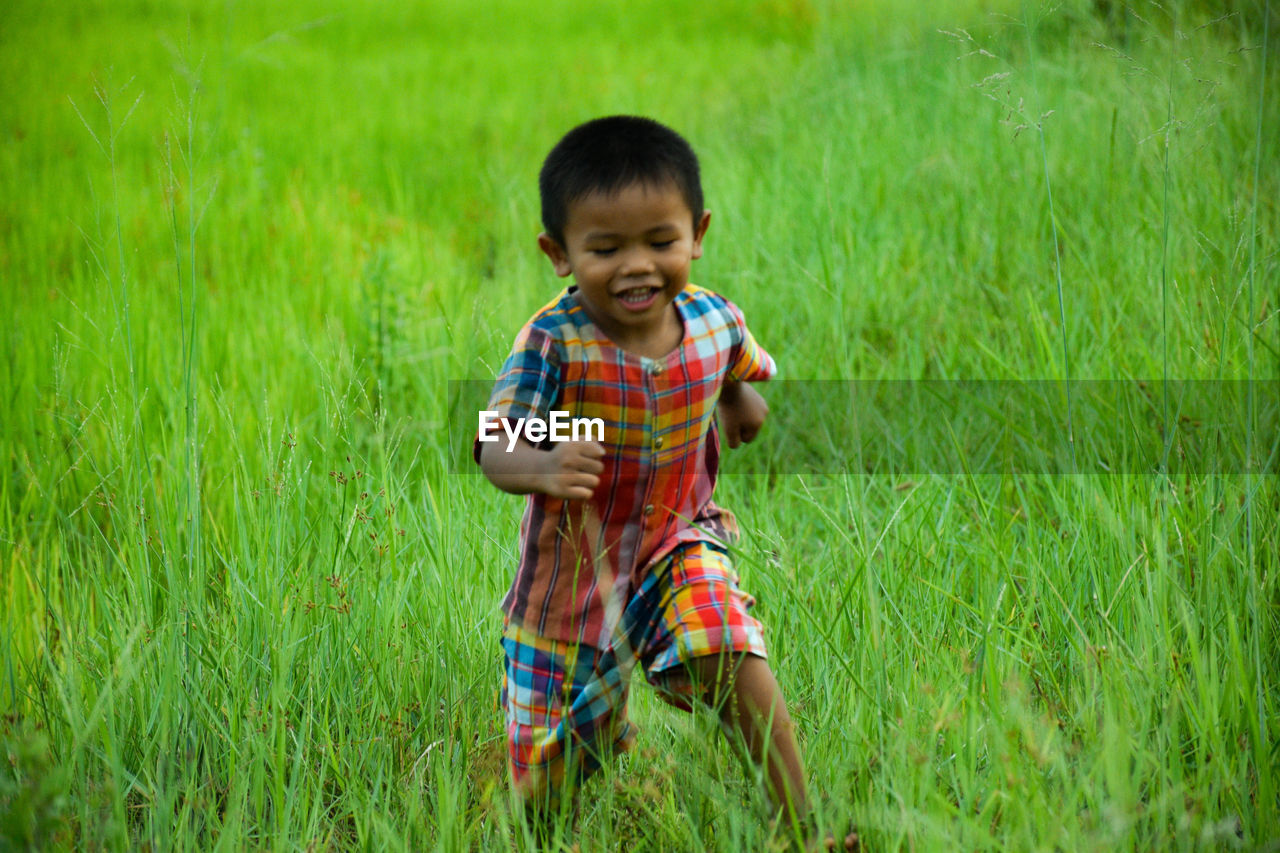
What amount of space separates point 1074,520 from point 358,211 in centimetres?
424

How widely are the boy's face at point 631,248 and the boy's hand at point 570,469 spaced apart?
25 centimetres

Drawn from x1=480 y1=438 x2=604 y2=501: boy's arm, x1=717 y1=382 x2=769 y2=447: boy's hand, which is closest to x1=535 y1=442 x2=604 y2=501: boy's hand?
x1=480 y1=438 x2=604 y2=501: boy's arm

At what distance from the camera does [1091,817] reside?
5.24 feet

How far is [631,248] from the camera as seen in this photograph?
5.44 ft

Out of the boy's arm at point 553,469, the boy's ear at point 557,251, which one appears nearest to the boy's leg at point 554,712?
the boy's arm at point 553,469

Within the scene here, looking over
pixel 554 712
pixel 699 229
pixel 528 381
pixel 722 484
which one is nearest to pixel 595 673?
pixel 554 712

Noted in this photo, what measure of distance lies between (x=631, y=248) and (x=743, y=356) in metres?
0.38

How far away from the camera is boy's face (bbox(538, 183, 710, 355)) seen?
1641mm

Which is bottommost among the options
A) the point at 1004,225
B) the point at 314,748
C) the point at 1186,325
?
the point at 314,748

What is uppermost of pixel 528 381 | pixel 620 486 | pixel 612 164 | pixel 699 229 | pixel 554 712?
pixel 612 164

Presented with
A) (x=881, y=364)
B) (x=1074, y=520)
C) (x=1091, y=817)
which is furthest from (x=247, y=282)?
(x=1091, y=817)

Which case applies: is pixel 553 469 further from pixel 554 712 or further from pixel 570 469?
pixel 554 712

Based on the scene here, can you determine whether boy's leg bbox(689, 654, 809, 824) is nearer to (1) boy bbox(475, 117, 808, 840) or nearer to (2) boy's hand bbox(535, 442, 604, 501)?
(1) boy bbox(475, 117, 808, 840)

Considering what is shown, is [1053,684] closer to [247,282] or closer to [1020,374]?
[1020,374]
